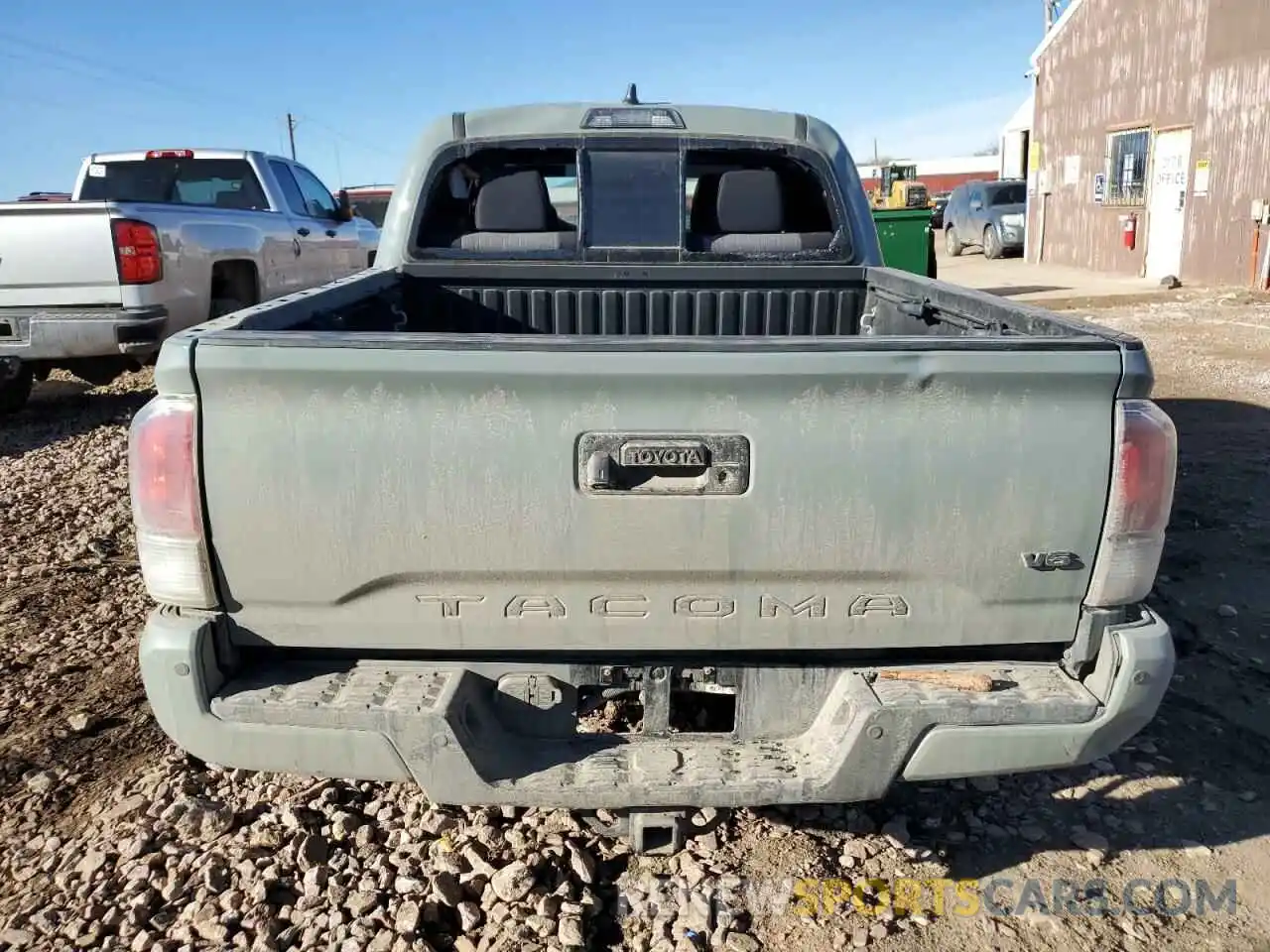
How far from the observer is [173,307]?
24.1 ft

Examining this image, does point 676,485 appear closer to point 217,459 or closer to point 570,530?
point 570,530

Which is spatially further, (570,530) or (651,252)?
(651,252)

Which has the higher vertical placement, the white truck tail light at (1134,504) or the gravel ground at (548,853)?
the white truck tail light at (1134,504)

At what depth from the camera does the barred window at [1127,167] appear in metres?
18.2

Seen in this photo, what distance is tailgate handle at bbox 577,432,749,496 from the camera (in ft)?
6.84

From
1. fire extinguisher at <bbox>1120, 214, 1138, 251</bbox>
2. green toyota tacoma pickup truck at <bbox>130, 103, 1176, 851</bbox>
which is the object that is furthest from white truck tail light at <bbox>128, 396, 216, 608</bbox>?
fire extinguisher at <bbox>1120, 214, 1138, 251</bbox>

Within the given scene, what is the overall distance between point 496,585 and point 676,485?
455mm

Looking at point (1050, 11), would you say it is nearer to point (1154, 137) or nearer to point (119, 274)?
point (1154, 137)

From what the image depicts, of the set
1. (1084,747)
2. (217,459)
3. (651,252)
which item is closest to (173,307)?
(651,252)

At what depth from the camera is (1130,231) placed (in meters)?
18.2

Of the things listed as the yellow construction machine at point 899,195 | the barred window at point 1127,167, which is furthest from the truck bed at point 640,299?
the yellow construction machine at point 899,195

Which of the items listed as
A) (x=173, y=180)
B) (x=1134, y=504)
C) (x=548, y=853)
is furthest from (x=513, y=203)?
(x=173, y=180)

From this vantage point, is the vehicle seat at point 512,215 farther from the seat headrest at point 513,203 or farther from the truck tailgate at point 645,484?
the truck tailgate at point 645,484

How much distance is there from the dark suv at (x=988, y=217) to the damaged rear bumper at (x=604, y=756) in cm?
2320
